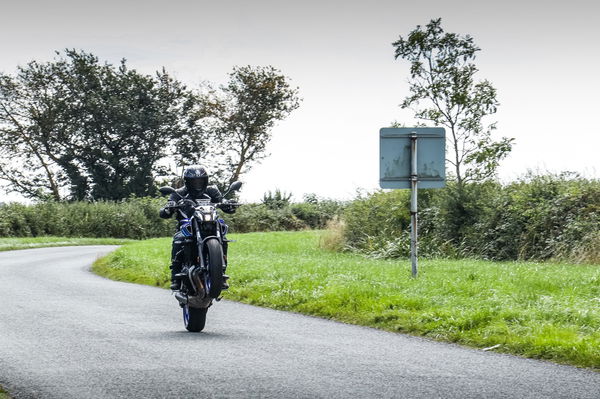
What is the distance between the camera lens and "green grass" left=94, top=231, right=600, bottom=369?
30.2 ft

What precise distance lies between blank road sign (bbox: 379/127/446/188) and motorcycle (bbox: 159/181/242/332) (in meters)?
5.97

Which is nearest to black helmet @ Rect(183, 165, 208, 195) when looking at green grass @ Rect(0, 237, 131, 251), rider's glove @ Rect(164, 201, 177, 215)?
rider's glove @ Rect(164, 201, 177, 215)

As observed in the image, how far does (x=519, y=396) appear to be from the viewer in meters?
Result: 6.45

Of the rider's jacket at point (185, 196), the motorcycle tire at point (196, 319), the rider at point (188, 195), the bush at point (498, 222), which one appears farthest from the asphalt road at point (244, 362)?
the bush at point (498, 222)

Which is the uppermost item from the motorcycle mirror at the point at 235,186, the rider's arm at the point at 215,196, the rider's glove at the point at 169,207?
the motorcycle mirror at the point at 235,186

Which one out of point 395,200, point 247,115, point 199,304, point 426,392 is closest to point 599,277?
point 199,304

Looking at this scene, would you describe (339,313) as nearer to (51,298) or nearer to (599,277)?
(599,277)

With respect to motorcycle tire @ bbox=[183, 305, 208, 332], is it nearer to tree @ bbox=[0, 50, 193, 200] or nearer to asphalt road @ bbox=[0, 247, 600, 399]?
asphalt road @ bbox=[0, 247, 600, 399]

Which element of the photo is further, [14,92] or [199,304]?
[14,92]

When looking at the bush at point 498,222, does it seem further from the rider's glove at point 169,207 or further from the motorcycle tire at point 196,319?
the rider's glove at point 169,207

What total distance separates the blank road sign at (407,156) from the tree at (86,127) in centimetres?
4499

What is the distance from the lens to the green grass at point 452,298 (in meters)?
9.20

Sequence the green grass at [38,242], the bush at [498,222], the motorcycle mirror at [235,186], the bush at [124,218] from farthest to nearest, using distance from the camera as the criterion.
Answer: the bush at [124,218] → the green grass at [38,242] → the bush at [498,222] → the motorcycle mirror at [235,186]

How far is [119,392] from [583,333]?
5442 mm
